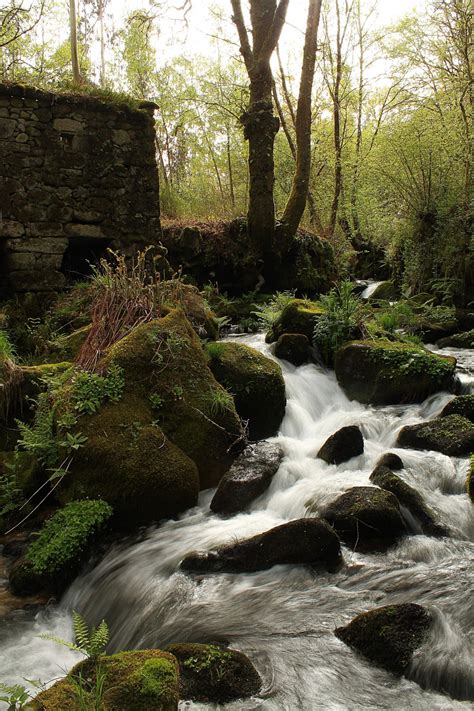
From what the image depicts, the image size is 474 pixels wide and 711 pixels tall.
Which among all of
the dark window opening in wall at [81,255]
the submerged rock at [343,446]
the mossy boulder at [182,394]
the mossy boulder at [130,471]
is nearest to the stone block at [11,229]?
the dark window opening in wall at [81,255]

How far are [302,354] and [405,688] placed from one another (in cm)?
609

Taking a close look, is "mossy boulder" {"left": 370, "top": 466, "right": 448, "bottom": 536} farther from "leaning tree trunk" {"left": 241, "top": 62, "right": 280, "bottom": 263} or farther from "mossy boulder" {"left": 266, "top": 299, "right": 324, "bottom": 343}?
"leaning tree trunk" {"left": 241, "top": 62, "right": 280, "bottom": 263}

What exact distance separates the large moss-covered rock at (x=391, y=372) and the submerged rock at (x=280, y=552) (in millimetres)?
3755

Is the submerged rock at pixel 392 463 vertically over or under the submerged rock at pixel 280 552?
over

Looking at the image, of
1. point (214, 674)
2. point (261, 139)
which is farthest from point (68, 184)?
point (214, 674)

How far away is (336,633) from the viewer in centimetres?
341

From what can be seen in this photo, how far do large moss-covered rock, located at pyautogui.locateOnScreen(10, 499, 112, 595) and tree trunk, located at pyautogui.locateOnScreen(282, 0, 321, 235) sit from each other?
9.68m

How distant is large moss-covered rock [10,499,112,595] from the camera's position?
14.0ft

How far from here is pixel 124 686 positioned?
8.13 ft

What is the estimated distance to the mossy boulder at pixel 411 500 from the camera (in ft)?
14.5

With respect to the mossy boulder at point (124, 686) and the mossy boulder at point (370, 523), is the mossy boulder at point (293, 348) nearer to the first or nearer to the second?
the mossy boulder at point (370, 523)

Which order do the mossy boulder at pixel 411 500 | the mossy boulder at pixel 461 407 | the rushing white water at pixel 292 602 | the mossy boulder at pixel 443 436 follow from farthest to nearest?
the mossy boulder at pixel 461 407 → the mossy boulder at pixel 443 436 → the mossy boulder at pixel 411 500 → the rushing white water at pixel 292 602

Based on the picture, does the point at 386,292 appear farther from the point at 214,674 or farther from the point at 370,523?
the point at 214,674

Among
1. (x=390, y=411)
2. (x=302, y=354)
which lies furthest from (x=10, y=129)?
(x=390, y=411)
